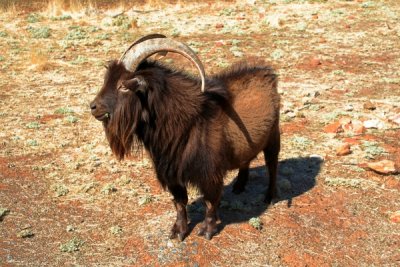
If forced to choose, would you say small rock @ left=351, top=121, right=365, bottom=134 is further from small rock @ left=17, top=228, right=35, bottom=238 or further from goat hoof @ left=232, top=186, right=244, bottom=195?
small rock @ left=17, top=228, right=35, bottom=238

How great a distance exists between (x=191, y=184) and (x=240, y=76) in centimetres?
167

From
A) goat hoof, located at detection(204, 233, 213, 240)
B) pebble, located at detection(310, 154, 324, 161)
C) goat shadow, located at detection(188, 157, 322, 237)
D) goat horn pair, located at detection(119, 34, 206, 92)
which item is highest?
goat horn pair, located at detection(119, 34, 206, 92)

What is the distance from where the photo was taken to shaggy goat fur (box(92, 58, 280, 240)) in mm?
5539

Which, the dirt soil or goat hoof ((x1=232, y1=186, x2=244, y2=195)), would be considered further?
goat hoof ((x1=232, y1=186, x2=244, y2=195))

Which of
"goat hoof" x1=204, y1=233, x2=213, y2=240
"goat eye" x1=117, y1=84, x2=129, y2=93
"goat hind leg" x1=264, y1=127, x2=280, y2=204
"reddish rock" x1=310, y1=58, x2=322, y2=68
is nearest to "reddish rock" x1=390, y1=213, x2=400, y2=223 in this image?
"goat hind leg" x1=264, y1=127, x2=280, y2=204

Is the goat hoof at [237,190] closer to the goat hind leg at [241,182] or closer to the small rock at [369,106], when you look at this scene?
the goat hind leg at [241,182]

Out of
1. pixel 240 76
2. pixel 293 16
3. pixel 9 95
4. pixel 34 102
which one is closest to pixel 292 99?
pixel 240 76

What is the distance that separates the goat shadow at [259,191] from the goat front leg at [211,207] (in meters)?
0.21

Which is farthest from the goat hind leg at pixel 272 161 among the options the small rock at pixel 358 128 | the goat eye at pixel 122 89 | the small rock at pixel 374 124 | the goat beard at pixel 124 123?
the small rock at pixel 374 124

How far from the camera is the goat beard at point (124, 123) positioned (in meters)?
5.47

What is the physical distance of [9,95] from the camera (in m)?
12.3

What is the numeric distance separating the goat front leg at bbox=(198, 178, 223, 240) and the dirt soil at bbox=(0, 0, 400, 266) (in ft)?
0.43

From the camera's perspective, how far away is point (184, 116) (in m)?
5.80

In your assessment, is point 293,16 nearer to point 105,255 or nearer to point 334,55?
point 334,55
